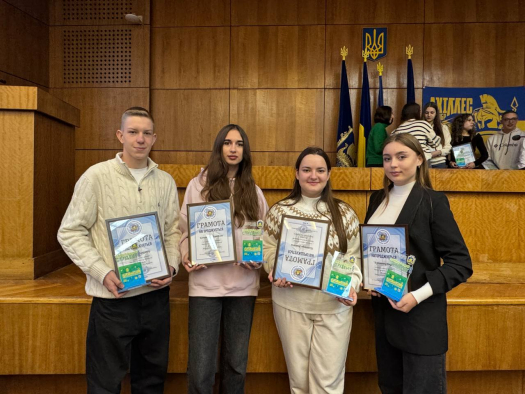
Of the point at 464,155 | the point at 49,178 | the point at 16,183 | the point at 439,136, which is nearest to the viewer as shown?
the point at 16,183

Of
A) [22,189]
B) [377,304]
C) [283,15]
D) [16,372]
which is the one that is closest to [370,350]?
[377,304]

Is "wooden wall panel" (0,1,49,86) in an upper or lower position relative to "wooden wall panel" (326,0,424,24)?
lower

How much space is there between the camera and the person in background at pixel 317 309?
2037 millimetres

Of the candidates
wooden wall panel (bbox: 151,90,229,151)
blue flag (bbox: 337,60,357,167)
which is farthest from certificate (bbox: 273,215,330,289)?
wooden wall panel (bbox: 151,90,229,151)

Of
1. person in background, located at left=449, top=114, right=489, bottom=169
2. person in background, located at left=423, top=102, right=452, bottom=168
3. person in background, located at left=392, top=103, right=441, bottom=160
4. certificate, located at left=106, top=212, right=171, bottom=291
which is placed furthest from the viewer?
person in background, located at left=449, top=114, right=489, bottom=169

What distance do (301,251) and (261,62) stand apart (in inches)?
186

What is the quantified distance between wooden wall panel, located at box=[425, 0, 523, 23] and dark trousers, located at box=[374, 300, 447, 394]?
540cm

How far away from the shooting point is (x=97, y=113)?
6.07 meters

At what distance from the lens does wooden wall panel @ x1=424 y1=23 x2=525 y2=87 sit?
19.8 ft

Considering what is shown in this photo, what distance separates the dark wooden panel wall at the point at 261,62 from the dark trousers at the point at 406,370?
4416 mm

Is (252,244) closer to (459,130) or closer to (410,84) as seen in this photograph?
(459,130)

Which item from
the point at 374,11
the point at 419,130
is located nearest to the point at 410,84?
the point at 374,11

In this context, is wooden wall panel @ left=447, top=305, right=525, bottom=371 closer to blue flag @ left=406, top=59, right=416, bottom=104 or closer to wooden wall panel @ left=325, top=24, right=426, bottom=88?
blue flag @ left=406, top=59, right=416, bottom=104

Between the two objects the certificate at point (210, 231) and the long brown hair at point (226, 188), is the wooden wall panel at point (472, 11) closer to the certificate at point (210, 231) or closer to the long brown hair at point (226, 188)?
the long brown hair at point (226, 188)
